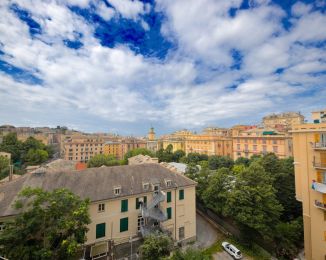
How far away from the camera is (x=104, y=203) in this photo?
18516 millimetres

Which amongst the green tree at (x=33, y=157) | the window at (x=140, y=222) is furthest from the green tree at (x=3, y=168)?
the window at (x=140, y=222)

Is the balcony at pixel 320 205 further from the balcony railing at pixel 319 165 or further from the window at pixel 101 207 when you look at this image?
the window at pixel 101 207

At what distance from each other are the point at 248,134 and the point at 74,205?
61850 millimetres

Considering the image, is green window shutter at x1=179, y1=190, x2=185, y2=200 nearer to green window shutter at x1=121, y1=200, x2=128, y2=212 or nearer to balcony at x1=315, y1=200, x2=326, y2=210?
green window shutter at x1=121, y1=200, x2=128, y2=212

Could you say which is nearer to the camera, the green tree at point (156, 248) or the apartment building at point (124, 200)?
the green tree at point (156, 248)

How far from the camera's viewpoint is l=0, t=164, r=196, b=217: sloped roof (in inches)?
675

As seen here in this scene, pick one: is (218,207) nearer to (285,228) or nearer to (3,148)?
(285,228)

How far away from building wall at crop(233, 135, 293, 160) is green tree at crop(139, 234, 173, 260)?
1951 inches

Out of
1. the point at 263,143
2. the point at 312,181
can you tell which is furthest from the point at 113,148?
the point at 312,181

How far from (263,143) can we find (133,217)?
5118 centimetres

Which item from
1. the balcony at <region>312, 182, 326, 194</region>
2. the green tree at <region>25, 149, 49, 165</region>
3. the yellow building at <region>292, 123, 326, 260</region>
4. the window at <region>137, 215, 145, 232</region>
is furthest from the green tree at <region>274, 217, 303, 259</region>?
the green tree at <region>25, 149, 49, 165</region>

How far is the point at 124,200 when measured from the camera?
1956 cm

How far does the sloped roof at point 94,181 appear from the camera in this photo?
56.3ft

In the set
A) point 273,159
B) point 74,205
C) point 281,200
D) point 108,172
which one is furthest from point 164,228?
point 273,159
